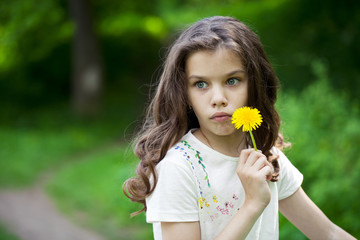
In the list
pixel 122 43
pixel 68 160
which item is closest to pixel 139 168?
pixel 68 160

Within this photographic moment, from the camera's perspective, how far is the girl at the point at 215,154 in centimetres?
162

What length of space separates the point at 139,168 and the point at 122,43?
14.2 m

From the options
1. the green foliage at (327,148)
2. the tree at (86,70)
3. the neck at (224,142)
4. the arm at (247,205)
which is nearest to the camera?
the arm at (247,205)

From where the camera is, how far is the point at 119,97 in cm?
1409

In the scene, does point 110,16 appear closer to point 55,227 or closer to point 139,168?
point 55,227

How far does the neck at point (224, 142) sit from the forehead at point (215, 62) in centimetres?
26

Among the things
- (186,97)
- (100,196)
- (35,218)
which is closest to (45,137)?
(100,196)

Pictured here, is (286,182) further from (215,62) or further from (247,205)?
(215,62)

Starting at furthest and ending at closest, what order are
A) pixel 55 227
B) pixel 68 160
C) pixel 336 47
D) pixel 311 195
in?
1. pixel 68 160
2. pixel 55 227
3. pixel 336 47
4. pixel 311 195

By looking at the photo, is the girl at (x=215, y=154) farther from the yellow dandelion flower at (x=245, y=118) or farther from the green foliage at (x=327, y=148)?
the green foliage at (x=327, y=148)

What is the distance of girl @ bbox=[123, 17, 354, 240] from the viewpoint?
1.62 m

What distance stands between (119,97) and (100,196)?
24.8 feet

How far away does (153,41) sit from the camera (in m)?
15.9

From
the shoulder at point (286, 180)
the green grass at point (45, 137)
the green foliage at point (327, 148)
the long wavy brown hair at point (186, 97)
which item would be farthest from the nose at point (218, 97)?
the green grass at point (45, 137)
